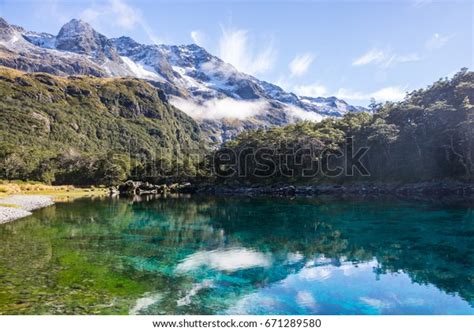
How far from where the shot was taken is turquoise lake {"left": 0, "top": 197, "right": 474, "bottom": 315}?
16875 millimetres

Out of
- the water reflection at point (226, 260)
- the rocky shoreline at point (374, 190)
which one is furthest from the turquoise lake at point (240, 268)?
the rocky shoreline at point (374, 190)

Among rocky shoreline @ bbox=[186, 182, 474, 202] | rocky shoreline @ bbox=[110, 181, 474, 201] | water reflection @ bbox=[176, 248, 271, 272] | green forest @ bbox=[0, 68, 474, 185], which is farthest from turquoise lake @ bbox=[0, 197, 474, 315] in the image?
green forest @ bbox=[0, 68, 474, 185]

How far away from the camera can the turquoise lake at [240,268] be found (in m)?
16.9

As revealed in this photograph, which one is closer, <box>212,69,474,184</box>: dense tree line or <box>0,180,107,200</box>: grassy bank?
<box>212,69,474,184</box>: dense tree line

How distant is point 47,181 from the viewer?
477ft

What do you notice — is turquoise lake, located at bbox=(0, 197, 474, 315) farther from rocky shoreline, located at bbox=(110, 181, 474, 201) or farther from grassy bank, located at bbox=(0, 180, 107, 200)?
grassy bank, located at bbox=(0, 180, 107, 200)

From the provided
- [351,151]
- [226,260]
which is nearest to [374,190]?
[351,151]

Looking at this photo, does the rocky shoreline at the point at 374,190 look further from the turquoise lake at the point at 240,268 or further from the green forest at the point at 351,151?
the turquoise lake at the point at 240,268

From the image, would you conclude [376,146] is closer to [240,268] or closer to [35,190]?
[240,268]

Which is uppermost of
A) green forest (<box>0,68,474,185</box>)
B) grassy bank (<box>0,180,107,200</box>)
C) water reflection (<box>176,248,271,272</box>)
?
green forest (<box>0,68,474,185</box>)

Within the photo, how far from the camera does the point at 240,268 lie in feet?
77.7

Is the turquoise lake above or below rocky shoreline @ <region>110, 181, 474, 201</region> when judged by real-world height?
below

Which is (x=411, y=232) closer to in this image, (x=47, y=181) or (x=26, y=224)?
(x=26, y=224)

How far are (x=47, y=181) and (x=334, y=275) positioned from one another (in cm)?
14773
